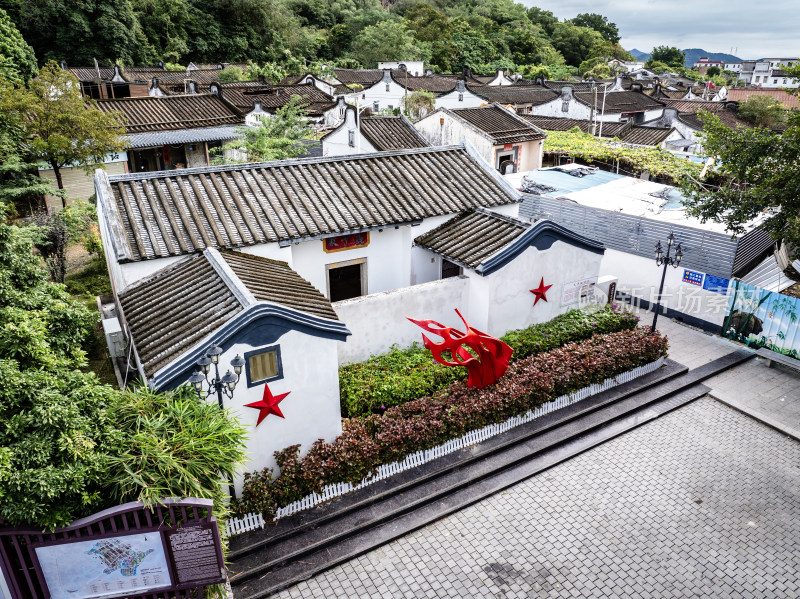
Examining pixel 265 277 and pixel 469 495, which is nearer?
pixel 469 495

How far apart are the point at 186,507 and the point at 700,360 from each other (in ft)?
45.3

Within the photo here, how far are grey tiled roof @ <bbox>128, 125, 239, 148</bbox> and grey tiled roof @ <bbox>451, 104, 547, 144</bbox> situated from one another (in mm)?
12085

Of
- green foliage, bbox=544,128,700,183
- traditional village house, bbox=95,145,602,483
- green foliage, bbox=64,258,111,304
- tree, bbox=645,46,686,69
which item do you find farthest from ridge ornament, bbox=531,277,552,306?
tree, bbox=645,46,686,69

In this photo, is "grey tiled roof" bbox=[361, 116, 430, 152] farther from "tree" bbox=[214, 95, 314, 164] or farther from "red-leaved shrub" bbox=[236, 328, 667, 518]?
"red-leaved shrub" bbox=[236, 328, 667, 518]

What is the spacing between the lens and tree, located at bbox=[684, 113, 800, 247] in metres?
13.4

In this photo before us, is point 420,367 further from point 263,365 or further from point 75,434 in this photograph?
point 75,434

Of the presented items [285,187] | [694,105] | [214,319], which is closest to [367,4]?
[694,105]

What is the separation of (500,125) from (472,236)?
681 inches

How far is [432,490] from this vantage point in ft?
33.6

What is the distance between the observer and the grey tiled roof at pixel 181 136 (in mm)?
25406

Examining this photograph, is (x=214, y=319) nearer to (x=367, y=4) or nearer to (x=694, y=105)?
(x=694, y=105)

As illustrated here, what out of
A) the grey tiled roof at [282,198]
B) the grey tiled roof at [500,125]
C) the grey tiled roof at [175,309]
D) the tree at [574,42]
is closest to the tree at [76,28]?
the grey tiled roof at [500,125]

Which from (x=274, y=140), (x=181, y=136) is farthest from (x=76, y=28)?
(x=274, y=140)

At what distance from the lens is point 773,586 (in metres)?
8.44
